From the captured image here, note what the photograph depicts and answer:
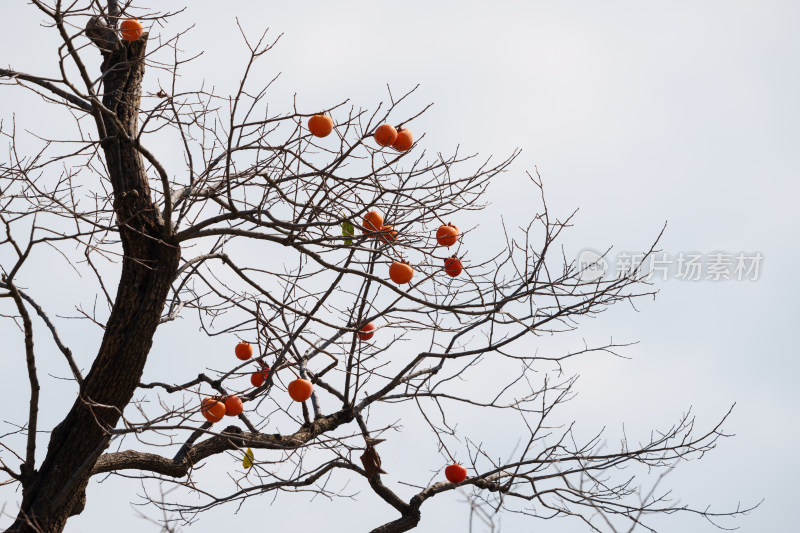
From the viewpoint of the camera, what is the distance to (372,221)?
3.55 m

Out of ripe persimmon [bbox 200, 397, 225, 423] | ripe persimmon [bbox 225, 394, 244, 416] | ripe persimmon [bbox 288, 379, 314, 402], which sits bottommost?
ripe persimmon [bbox 200, 397, 225, 423]

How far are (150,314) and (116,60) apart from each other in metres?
1.45

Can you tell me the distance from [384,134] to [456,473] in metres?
2.20

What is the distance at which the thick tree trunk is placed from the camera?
3.54 metres

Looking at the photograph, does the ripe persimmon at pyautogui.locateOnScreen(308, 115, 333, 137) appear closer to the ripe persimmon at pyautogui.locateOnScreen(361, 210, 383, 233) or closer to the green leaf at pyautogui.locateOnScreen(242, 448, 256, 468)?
the ripe persimmon at pyautogui.locateOnScreen(361, 210, 383, 233)

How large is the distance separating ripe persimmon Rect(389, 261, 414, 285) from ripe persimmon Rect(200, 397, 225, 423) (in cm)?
106

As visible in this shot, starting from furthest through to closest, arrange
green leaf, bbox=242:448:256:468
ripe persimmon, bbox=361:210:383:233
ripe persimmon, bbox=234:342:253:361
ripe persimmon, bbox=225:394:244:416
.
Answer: ripe persimmon, bbox=234:342:253:361 → green leaf, bbox=242:448:256:468 → ripe persimmon, bbox=225:394:244:416 → ripe persimmon, bbox=361:210:383:233

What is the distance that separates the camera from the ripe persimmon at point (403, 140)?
3.40 meters

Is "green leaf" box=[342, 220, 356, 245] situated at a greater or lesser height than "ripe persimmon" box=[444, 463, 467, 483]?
greater

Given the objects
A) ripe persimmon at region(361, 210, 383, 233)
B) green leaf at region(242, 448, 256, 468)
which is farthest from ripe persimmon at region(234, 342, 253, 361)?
ripe persimmon at region(361, 210, 383, 233)

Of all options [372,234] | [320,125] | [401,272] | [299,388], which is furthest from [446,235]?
[299,388]

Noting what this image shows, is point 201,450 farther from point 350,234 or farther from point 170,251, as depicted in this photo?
point 350,234

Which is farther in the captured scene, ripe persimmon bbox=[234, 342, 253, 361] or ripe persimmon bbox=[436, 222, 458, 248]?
ripe persimmon bbox=[234, 342, 253, 361]

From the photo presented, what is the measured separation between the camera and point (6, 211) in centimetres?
368
